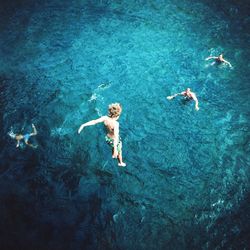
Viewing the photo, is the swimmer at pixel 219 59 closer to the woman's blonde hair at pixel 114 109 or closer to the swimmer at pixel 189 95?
the swimmer at pixel 189 95

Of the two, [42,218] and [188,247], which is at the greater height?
[42,218]

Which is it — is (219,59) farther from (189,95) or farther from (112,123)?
(112,123)

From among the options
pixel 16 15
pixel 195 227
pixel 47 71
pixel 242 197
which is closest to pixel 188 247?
pixel 195 227

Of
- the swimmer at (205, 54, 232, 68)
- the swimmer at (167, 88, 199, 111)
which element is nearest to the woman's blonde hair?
the swimmer at (167, 88, 199, 111)

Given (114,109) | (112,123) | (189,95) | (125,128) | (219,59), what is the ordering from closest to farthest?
(114,109), (112,123), (125,128), (189,95), (219,59)

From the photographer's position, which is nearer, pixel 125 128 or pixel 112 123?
pixel 112 123

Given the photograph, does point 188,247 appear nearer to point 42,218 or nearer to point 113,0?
point 42,218

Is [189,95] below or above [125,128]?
above

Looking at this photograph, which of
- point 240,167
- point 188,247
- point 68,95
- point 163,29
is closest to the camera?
point 188,247

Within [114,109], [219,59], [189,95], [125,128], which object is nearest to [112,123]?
[114,109]
